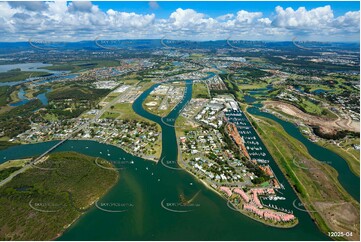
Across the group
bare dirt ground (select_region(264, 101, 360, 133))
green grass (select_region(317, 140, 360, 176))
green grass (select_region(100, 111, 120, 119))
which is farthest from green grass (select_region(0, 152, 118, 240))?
bare dirt ground (select_region(264, 101, 360, 133))

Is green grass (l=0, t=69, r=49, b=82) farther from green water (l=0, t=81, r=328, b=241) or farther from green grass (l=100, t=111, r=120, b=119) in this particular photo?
green water (l=0, t=81, r=328, b=241)

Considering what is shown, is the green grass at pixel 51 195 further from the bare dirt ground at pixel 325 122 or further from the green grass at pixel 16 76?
the green grass at pixel 16 76

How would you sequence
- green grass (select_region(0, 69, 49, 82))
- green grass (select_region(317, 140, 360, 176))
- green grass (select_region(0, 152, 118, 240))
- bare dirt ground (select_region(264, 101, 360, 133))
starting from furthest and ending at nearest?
green grass (select_region(0, 69, 49, 82))
bare dirt ground (select_region(264, 101, 360, 133))
green grass (select_region(317, 140, 360, 176))
green grass (select_region(0, 152, 118, 240))

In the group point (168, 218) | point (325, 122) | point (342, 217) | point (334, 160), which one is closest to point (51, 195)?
point (168, 218)

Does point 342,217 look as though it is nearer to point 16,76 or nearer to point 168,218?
point 168,218

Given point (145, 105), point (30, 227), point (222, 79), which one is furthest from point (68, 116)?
point (222, 79)

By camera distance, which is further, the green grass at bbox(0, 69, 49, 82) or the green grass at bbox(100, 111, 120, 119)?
the green grass at bbox(0, 69, 49, 82)

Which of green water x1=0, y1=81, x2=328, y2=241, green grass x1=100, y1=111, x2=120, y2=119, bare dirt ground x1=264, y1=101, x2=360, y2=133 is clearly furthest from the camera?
green grass x1=100, y1=111, x2=120, y2=119

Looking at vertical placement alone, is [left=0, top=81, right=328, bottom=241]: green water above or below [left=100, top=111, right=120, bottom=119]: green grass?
above
